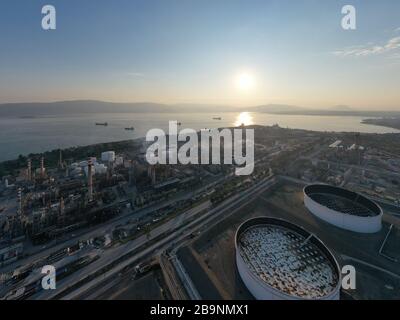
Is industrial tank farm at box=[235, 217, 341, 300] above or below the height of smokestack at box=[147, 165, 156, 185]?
below

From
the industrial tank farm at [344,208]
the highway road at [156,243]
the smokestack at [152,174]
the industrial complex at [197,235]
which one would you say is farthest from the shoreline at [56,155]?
the industrial tank farm at [344,208]

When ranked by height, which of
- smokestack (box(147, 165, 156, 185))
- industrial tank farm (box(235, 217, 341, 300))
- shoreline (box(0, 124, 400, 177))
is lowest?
industrial tank farm (box(235, 217, 341, 300))

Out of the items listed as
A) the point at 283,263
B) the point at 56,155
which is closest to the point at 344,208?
the point at 283,263

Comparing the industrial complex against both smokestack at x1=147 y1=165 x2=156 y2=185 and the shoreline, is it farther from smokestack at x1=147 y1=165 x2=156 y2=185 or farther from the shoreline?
the shoreline

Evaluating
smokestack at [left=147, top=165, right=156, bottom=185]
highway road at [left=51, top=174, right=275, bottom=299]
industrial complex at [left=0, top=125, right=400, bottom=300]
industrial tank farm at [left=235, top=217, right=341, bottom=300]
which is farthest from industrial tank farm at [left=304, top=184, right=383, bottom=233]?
smokestack at [left=147, top=165, right=156, bottom=185]

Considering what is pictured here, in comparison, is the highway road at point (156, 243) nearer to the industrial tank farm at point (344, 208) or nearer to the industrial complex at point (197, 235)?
the industrial complex at point (197, 235)

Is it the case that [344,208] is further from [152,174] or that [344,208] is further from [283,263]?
[152,174]

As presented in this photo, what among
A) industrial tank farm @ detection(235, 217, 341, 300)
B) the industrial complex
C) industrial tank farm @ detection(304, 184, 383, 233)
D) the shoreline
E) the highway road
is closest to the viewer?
industrial tank farm @ detection(235, 217, 341, 300)

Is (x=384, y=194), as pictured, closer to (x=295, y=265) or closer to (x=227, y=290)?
(x=295, y=265)
